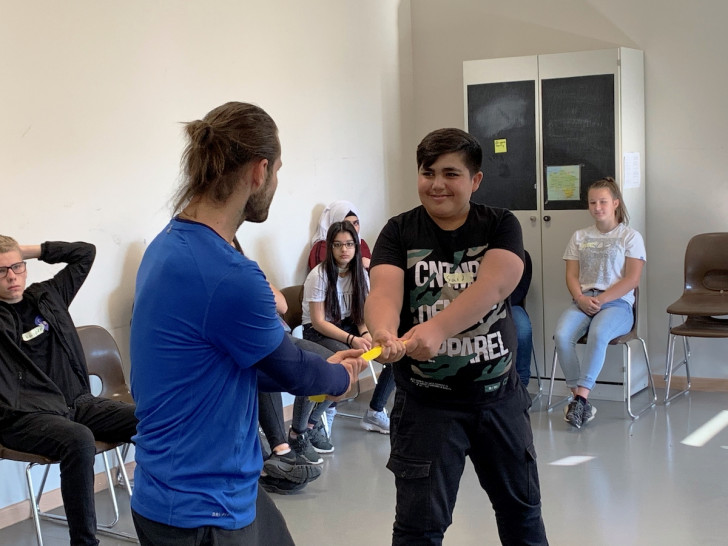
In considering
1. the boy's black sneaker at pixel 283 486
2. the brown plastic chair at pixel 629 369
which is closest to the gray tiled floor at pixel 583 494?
the boy's black sneaker at pixel 283 486

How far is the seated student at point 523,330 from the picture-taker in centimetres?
526

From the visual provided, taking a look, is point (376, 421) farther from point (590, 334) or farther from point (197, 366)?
point (197, 366)

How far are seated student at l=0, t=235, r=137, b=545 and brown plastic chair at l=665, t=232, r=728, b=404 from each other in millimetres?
3341

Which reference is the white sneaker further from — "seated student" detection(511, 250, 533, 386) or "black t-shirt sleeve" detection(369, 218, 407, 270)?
"black t-shirt sleeve" detection(369, 218, 407, 270)

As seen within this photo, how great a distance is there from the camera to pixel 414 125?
6477mm

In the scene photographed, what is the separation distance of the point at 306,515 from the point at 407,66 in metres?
3.79

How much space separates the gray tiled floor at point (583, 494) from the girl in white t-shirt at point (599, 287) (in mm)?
353

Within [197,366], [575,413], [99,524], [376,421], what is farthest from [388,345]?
[575,413]

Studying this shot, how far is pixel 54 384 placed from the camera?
3438 mm

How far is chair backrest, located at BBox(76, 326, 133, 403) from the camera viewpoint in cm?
390

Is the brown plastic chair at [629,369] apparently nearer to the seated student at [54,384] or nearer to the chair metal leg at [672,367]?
the chair metal leg at [672,367]

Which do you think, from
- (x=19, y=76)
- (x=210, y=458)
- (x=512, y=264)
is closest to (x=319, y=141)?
(x=19, y=76)

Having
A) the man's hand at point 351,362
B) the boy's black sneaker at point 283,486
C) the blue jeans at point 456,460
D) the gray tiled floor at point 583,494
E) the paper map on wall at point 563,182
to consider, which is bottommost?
the gray tiled floor at point 583,494

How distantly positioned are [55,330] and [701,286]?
3819 millimetres
